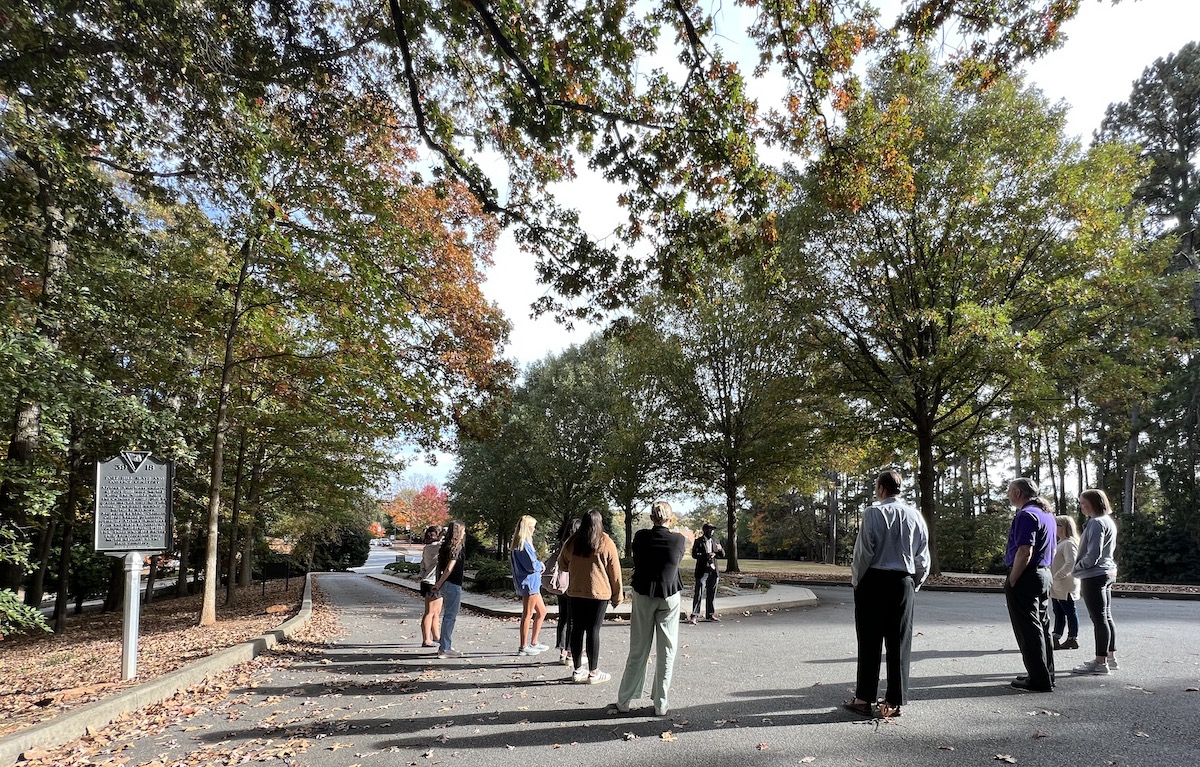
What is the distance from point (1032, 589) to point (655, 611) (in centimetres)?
353

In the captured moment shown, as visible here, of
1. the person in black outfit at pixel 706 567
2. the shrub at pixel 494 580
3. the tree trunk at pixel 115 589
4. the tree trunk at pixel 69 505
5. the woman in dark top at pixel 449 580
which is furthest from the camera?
the tree trunk at pixel 115 589

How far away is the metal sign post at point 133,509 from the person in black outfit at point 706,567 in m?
7.67

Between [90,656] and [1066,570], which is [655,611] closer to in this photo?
[1066,570]

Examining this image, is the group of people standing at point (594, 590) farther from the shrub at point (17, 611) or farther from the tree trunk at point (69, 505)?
the tree trunk at point (69, 505)

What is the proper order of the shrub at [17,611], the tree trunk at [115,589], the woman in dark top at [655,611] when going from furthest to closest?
the tree trunk at [115,589] < the shrub at [17,611] < the woman in dark top at [655,611]

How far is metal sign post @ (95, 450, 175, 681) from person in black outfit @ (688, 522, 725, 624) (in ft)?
25.2

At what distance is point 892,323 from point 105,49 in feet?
58.4

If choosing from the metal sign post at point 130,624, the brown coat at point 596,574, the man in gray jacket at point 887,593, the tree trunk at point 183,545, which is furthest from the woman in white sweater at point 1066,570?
the tree trunk at point 183,545

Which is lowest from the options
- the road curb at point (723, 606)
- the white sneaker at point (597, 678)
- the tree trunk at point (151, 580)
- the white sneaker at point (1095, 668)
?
the tree trunk at point (151, 580)

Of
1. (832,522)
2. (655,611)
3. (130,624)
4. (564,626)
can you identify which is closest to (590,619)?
(655,611)

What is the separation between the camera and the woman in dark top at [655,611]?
16.9 ft

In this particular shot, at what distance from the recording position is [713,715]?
16.8 feet

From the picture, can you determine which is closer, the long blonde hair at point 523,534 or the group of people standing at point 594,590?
the group of people standing at point 594,590

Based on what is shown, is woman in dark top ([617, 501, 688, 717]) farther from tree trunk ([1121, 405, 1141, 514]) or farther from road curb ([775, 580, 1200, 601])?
tree trunk ([1121, 405, 1141, 514])
